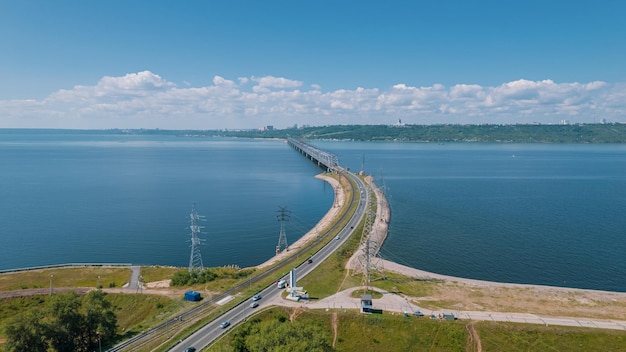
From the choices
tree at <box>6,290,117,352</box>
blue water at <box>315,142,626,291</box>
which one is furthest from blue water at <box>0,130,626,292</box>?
tree at <box>6,290,117,352</box>

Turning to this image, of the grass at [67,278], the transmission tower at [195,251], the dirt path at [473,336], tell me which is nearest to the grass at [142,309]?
the grass at [67,278]

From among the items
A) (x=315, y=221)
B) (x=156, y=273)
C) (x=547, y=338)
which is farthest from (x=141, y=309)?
(x=315, y=221)

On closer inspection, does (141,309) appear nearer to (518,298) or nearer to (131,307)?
(131,307)

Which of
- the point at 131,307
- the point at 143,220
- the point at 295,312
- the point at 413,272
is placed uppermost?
the point at 143,220

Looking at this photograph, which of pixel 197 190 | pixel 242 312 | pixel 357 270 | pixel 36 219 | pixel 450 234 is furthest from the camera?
pixel 197 190

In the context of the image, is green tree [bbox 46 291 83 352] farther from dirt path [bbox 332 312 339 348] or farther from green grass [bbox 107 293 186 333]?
dirt path [bbox 332 312 339 348]

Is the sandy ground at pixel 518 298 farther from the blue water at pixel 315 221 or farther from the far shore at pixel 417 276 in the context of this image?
the blue water at pixel 315 221

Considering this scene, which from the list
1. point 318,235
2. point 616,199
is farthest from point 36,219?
point 616,199

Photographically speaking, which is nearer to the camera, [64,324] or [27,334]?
[27,334]

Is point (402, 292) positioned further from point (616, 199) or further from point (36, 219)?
point (616, 199)
